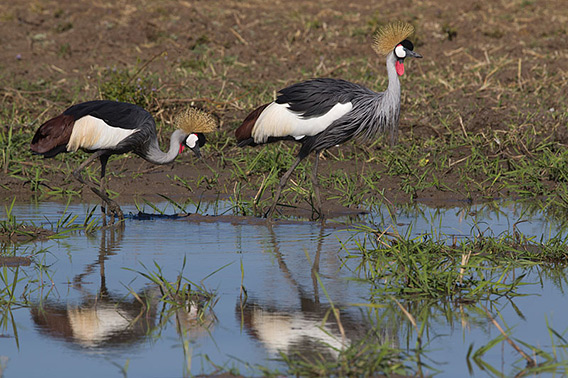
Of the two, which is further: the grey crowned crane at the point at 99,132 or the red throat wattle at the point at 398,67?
the red throat wattle at the point at 398,67

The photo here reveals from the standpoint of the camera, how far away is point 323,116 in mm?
8680

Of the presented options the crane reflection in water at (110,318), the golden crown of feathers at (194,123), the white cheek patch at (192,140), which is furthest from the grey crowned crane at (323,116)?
the crane reflection in water at (110,318)

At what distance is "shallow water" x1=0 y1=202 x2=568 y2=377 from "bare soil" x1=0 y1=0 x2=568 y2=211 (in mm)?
2110

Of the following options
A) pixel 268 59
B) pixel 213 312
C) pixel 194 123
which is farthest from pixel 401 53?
pixel 268 59

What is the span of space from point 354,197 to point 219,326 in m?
4.24

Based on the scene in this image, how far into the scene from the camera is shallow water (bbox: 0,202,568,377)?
4.47 meters

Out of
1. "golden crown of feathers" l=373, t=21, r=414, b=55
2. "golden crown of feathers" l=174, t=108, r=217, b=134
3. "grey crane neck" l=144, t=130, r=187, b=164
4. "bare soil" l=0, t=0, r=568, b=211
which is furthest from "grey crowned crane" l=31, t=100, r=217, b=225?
"golden crown of feathers" l=373, t=21, r=414, b=55

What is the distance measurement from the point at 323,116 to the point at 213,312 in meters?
3.77

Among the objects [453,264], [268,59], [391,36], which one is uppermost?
[268,59]

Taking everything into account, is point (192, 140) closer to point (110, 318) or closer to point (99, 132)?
point (99, 132)

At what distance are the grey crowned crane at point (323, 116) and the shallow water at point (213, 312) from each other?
4.26 ft

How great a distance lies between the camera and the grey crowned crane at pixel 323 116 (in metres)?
8.69

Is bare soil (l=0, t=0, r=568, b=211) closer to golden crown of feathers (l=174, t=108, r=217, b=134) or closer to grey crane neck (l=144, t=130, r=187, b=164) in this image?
grey crane neck (l=144, t=130, r=187, b=164)

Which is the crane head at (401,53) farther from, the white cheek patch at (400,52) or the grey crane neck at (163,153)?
the grey crane neck at (163,153)
